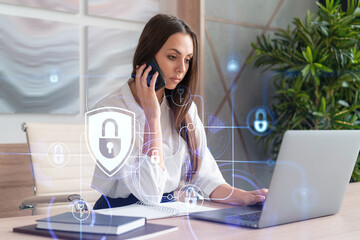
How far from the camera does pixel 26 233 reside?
80 centimetres

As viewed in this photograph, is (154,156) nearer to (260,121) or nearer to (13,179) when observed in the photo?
(13,179)

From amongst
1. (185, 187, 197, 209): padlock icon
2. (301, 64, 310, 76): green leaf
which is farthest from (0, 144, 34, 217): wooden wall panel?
(301, 64, 310, 76): green leaf

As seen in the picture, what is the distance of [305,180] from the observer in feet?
2.75

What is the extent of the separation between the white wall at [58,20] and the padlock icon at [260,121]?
122cm

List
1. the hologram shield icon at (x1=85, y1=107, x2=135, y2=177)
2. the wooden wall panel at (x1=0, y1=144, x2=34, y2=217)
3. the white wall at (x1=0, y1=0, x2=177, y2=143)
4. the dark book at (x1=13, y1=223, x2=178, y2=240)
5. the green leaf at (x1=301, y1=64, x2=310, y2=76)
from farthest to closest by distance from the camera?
the green leaf at (x1=301, y1=64, x2=310, y2=76)
the white wall at (x1=0, y1=0, x2=177, y2=143)
the wooden wall panel at (x1=0, y1=144, x2=34, y2=217)
the hologram shield icon at (x1=85, y1=107, x2=135, y2=177)
the dark book at (x1=13, y1=223, x2=178, y2=240)

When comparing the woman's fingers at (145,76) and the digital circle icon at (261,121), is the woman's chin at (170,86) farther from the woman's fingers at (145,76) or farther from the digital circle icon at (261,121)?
the digital circle icon at (261,121)

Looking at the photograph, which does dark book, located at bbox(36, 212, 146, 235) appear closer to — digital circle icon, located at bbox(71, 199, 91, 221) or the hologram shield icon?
digital circle icon, located at bbox(71, 199, 91, 221)

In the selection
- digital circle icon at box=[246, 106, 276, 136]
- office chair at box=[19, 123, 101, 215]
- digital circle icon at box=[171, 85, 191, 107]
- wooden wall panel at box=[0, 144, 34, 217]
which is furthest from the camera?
digital circle icon at box=[246, 106, 276, 136]

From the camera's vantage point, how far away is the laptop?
2.56 feet

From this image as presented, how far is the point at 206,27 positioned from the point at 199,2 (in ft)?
0.66

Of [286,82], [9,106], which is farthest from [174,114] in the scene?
[286,82]

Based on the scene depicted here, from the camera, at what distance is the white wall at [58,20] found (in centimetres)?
212

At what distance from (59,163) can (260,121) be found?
233 cm

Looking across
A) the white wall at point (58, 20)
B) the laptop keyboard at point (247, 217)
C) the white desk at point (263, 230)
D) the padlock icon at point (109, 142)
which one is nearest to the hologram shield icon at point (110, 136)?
the padlock icon at point (109, 142)
